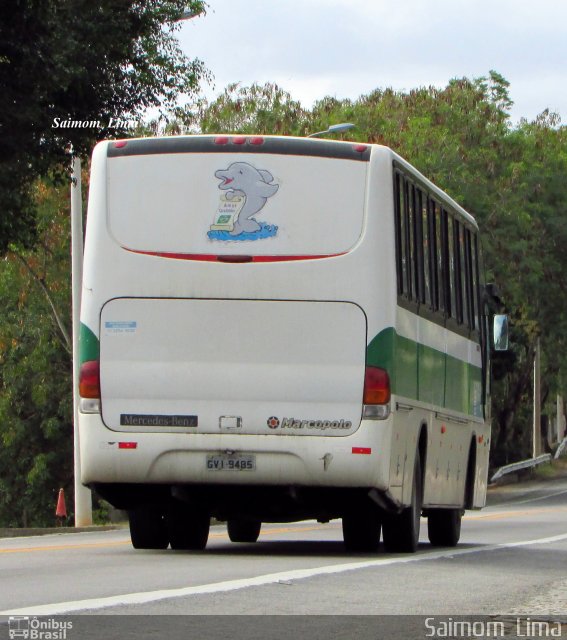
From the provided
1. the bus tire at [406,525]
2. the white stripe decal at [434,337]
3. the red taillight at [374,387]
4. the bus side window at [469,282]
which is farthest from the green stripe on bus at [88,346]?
the bus side window at [469,282]

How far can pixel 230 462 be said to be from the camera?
14.4m

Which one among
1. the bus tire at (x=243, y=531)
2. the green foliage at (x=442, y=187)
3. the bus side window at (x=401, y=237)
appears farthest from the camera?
the green foliage at (x=442, y=187)

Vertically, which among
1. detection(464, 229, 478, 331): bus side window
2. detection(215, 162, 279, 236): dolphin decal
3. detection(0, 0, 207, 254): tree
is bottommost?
detection(464, 229, 478, 331): bus side window

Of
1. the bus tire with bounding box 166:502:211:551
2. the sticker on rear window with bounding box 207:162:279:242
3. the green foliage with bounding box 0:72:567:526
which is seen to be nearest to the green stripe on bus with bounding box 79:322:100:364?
the sticker on rear window with bounding box 207:162:279:242

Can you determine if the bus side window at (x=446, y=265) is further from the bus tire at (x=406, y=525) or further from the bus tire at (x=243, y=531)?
the bus tire at (x=243, y=531)

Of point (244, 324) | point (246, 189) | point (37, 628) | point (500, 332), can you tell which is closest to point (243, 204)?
point (246, 189)

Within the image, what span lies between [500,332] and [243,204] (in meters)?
6.05

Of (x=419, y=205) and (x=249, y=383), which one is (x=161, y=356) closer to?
(x=249, y=383)

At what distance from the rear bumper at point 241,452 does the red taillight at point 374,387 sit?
0.19m

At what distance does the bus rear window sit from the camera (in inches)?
572

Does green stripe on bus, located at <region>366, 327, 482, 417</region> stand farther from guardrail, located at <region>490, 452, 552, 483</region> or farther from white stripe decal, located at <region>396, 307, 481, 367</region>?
guardrail, located at <region>490, 452, 552, 483</region>

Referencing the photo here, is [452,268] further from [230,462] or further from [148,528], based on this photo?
[230,462]

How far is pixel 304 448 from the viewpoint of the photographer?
1426 centimetres

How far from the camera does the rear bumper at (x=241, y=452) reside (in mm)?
14250
